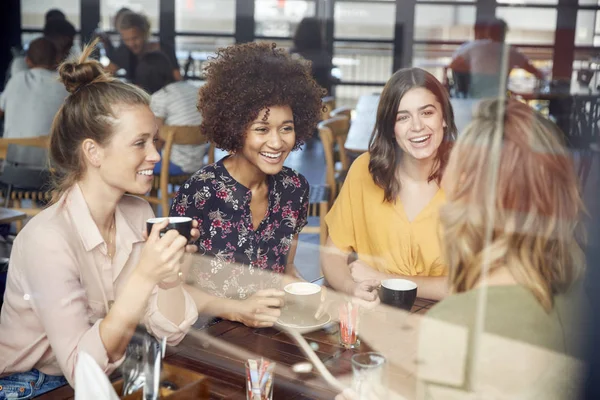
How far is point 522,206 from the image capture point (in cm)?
103

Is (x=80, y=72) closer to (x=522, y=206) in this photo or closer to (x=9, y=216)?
(x=522, y=206)

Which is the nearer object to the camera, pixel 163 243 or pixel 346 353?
pixel 163 243

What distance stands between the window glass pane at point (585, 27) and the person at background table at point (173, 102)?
8.90 feet

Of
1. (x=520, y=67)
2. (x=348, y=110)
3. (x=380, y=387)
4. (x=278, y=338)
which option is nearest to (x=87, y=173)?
(x=278, y=338)

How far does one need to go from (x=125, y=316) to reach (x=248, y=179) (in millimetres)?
781

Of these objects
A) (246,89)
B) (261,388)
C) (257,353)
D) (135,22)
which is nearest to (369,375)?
(261,388)

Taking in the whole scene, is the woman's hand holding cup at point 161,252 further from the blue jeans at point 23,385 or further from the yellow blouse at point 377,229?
the yellow blouse at point 377,229

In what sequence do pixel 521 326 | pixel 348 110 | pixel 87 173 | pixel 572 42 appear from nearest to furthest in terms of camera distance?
pixel 521 326, pixel 572 42, pixel 87 173, pixel 348 110

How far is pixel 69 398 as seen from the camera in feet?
3.58

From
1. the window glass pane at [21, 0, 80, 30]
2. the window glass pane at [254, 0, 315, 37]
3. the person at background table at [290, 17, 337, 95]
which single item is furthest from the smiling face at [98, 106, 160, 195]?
the person at background table at [290, 17, 337, 95]

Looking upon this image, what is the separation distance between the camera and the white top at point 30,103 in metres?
3.59

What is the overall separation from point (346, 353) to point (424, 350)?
0.22m

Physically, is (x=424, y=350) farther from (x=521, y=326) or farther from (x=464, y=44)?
(x=464, y=44)

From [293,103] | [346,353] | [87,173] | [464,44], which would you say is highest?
[464,44]
